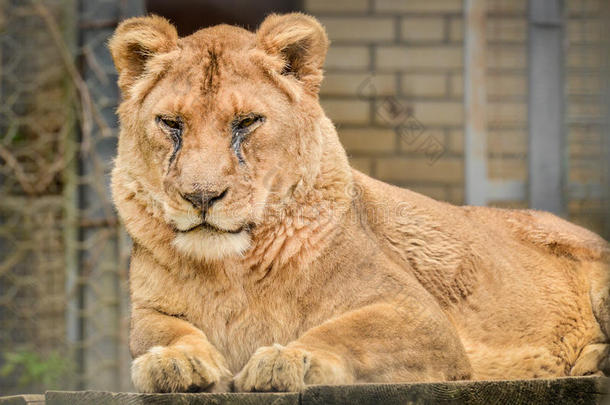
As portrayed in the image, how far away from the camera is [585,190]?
2.84 meters

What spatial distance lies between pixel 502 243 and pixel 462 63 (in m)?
0.61

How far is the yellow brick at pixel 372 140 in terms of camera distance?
2713mm

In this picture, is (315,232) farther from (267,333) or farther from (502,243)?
(502,243)

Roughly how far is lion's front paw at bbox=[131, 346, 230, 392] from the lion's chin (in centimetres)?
23

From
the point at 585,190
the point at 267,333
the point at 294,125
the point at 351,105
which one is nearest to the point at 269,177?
the point at 294,125

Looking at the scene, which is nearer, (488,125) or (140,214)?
(140,214)

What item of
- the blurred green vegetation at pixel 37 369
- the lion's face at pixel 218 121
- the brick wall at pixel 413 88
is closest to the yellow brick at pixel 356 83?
the brick wall at pixel 413 88

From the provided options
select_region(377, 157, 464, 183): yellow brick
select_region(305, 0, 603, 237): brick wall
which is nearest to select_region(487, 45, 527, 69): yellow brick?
select_region(305, 0, 603, 237): brick wall

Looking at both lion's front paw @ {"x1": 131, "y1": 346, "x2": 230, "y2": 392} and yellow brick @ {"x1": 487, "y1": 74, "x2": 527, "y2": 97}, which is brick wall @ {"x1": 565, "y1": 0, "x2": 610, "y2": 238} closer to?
yellow brick @ {"x1": 487, "y1": 74, "x2": 527, "y2": 97}

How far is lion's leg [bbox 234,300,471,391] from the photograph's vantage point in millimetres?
1702

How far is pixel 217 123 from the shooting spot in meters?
1.86

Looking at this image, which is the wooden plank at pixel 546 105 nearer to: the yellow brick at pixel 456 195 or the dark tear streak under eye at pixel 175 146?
the yellow brick at pixel 456 195

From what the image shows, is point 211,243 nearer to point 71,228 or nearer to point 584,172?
point 584,172

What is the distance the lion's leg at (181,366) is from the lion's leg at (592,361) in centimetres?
106
